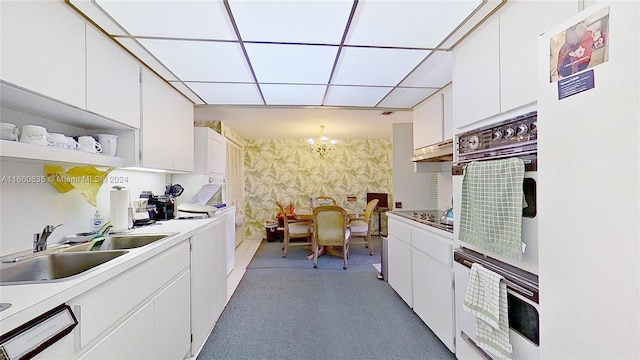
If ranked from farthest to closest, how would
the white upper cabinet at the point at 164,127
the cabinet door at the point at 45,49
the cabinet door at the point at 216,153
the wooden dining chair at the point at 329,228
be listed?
1. the wooden dining chair at the point at 329,228
2. the cabinet door at the point at 216,153
3. the white upper cabinet at the point at 164,127
4. the cabinet door at the point at 45,49

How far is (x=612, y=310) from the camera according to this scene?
699mm

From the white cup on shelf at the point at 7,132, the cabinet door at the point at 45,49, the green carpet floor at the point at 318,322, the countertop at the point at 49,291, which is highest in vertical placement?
the cabinet door at the point at 45,49

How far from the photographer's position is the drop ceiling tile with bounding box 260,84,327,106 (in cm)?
247

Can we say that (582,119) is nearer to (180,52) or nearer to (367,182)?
(180,52)

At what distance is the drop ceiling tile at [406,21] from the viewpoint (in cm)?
135

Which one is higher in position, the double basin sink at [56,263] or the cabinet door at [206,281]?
the double basin sink at [56,263]

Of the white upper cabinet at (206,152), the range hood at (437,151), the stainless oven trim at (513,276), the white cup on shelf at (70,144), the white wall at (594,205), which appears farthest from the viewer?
the white upper cabinet at (206,152)

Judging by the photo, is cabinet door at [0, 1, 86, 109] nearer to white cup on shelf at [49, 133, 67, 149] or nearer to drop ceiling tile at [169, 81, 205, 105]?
white cup on shelf at [49, 133, 67, 149]

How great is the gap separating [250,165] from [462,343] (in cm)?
522

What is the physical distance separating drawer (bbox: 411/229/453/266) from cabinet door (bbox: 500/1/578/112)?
3.16ft

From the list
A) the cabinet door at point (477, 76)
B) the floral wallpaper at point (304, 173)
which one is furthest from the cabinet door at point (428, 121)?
the floral wallpaper at point (304, 173)

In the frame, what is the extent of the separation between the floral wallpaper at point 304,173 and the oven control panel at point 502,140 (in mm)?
4540

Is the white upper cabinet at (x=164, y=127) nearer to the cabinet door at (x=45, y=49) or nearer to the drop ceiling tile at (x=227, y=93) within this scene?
the drop ceiling tile at (x=227, y=93)

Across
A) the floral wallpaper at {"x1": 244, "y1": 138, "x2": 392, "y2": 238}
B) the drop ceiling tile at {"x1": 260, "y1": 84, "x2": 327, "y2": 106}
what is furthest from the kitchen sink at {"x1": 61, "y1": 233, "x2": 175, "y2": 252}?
the floral wallpaper at {"x1": 244, "y1": 138, "x2": 392, "y2": 238}
